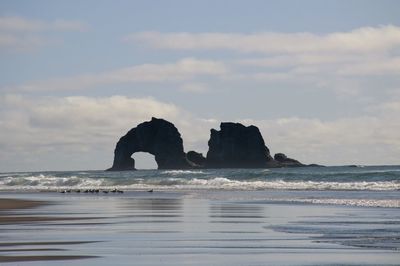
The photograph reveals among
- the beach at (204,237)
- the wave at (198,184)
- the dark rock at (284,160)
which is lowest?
the beach at (204,237)

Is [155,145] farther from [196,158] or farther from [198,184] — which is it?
[198,184]

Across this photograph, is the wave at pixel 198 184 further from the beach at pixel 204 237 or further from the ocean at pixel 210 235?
the beach at pixel 204 237

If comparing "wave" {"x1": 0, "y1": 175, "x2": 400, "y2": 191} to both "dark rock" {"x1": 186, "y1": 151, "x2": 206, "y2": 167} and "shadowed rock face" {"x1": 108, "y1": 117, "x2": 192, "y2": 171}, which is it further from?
"dark rock" {"x1": 186, "y1": 151, "x2": 206, "y2": 167}

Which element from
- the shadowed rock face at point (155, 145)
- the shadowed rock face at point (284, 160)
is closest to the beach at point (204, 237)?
the shadowed rock face at point (284, 160)

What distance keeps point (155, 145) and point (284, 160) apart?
2177cm

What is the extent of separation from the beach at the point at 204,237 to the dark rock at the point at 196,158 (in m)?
105

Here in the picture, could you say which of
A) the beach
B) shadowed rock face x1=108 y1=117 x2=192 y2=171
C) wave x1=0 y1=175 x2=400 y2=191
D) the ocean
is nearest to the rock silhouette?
shadowed rock face x1=108 y1=117 x2=192 y2=171

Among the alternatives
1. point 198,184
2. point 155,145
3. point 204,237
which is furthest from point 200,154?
point 204,237

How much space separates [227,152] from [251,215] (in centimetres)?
10563

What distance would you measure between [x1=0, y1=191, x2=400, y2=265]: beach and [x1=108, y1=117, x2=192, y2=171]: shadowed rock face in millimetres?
104253

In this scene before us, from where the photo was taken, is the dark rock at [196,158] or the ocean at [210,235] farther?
the dark rock at [196,158]

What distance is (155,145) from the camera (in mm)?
138750

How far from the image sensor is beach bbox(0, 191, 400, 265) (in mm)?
16156

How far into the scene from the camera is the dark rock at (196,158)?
451ft
